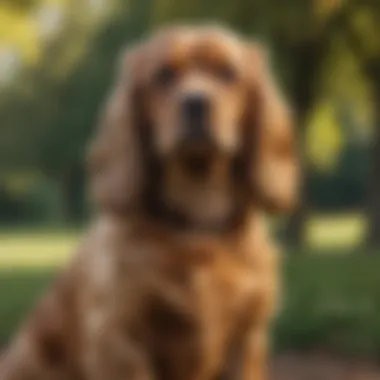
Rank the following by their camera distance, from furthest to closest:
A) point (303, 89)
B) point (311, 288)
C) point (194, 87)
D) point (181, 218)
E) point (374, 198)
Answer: point (303, 89) → point (374, 198) → point (311, 288) → point (181, 218) → point (194, 87)

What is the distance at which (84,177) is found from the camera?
4199 mm

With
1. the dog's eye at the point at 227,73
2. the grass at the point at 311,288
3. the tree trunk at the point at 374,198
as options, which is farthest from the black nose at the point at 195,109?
the tree trunk at the point at 374,198

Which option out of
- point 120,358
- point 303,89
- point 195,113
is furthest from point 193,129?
point 303,89

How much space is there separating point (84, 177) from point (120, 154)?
6.53 feet

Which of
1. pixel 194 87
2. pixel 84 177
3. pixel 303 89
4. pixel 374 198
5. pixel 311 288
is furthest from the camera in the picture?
pixel 303 89

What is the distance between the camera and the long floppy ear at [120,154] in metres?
2.21

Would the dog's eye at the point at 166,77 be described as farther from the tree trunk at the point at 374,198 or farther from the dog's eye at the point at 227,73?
the tree trunk at the point at 374,198

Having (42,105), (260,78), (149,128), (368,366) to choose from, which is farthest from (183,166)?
(42,105)

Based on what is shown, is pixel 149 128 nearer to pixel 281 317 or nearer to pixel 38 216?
pixel 281 317

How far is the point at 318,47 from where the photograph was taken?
659 centimetres

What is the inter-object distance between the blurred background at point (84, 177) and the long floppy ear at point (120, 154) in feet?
4.95

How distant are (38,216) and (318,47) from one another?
110 inches

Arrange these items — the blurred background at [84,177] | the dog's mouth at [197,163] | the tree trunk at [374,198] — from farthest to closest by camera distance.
Answer: the tree trunk at [374,198] < the blurred background at [84,177] < the dog's mouth at [197,163]

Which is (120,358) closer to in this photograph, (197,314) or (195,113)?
(197,314)
